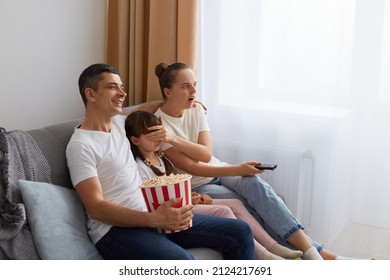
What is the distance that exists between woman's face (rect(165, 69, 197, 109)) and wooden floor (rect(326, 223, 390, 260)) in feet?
3.72

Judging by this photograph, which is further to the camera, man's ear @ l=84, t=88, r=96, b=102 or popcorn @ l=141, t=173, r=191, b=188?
man's ear @ l=84, t=88, r=96, b=102

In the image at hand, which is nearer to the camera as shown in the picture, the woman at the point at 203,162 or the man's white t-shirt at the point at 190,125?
the woman at the point at 203,162

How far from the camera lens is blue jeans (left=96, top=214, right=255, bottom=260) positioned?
2250 mm

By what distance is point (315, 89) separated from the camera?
3.15 metres

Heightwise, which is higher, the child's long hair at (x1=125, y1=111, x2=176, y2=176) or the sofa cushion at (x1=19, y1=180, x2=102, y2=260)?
the child's long hair at (x1=125, y1=111, x2=176, y2=176)

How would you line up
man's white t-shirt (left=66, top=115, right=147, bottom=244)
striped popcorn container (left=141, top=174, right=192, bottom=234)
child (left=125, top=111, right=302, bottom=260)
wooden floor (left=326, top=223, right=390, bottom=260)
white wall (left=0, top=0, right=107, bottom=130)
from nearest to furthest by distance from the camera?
striped popcorn container (left=141, top=174, right=192, bottom=234), man's white t-shirt (left=66, top=115, right=147, bottom=244), child (left=125, top=111, right=302, bottom=260), white wall (left=0, top=0, right=107, bottom=130), wooden floor (left=326, top=223, right=390, bottom=260)

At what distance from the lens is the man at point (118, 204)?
2.25 meters

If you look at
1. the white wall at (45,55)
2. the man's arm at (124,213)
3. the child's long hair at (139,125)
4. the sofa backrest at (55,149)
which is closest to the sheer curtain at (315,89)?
the white wall at (45,55)

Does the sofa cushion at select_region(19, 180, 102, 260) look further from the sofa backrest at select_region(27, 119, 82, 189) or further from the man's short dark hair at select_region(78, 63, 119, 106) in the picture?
the man's short dark hair at select_region(78, 63, 119, 106)

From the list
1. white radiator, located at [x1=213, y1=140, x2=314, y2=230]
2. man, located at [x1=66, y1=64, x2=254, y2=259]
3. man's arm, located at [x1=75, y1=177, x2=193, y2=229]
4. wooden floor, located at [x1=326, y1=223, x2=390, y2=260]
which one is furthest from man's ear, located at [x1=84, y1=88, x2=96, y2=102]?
wooden floor, located at [x1=326, y1=223, x2=390, y2=260]

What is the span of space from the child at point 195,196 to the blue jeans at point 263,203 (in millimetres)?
62

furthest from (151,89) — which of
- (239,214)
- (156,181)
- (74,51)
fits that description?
(156,181)

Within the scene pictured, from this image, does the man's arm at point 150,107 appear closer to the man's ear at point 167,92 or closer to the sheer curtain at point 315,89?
the man's ear at point 167,92

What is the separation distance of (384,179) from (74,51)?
5.64 ft
